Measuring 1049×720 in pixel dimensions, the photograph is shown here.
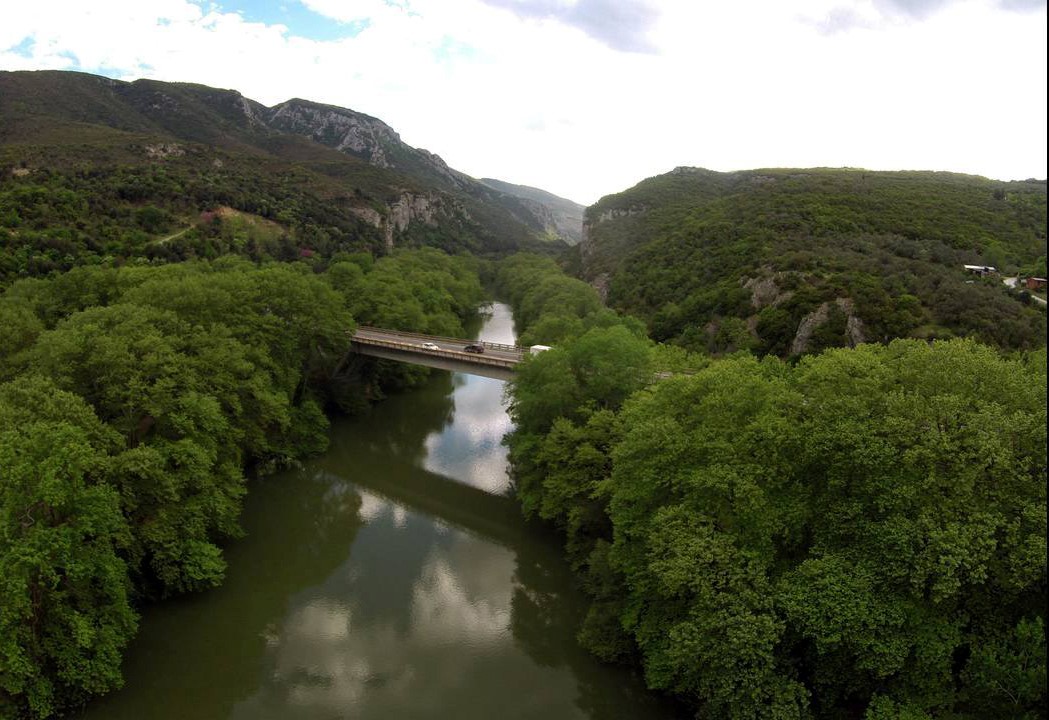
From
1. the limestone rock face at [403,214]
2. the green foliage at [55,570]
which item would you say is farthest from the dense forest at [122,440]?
the limestone rock face at [403,214]

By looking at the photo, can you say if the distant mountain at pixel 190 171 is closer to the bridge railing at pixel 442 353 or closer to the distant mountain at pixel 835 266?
the bridge railing at pixel 442 353

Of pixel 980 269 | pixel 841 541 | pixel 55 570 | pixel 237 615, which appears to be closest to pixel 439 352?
pixel 237 615

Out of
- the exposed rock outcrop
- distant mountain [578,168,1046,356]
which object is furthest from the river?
distant mountain [578,168,1046,356]

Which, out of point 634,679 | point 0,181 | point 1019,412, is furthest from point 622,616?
point 0,181

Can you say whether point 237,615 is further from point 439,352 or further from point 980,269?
point 980,269

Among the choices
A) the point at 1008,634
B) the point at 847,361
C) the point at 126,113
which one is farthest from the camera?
the point at 126,113

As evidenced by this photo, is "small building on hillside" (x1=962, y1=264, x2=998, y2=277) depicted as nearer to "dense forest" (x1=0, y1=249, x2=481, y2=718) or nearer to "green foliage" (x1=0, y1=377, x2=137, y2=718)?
"dense forest" (x1=0, y1=249, x2=481, y2=718)

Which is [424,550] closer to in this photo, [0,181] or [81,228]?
[81,228]
